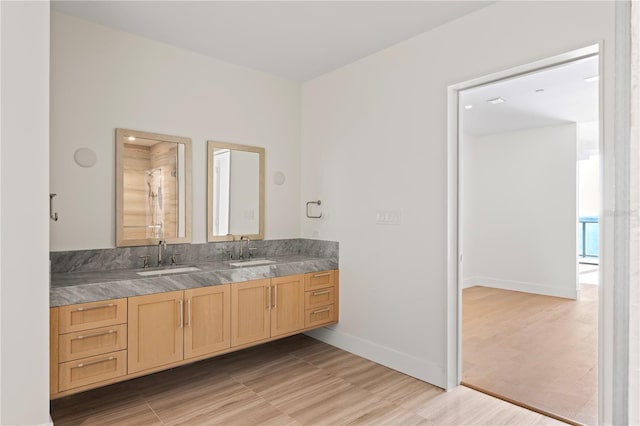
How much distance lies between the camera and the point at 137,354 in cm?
259

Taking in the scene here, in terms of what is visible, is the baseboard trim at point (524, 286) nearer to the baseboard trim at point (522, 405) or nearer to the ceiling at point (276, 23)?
the baseboard trim at point (522, 405)

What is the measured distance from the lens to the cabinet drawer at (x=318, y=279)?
359cm

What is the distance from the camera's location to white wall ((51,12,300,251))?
2.81m

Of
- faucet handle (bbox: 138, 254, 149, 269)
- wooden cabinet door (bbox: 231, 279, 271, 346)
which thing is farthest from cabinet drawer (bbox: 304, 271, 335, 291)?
faucet handle (bbox: 138, 254, 149, 269)

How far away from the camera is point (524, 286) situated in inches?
244

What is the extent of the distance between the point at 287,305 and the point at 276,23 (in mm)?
2282

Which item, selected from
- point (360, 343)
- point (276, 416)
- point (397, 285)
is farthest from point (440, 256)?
point (276, 416)

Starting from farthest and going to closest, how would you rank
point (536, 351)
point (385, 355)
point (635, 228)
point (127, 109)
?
point (536, 351) → point (385, 355) → point (127, 109) → point (635, 228)

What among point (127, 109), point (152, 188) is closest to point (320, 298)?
point (152, 188)

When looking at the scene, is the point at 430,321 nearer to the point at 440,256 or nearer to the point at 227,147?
the point at 440,256

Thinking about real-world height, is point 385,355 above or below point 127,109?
below

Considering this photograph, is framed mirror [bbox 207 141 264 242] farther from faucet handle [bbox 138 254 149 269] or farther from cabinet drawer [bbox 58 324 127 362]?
cabinet drawer [bbox 58 324 127 362]

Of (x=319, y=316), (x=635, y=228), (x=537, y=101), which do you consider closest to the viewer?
(x=635, y=228)

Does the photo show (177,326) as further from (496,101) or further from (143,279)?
(496,101)
